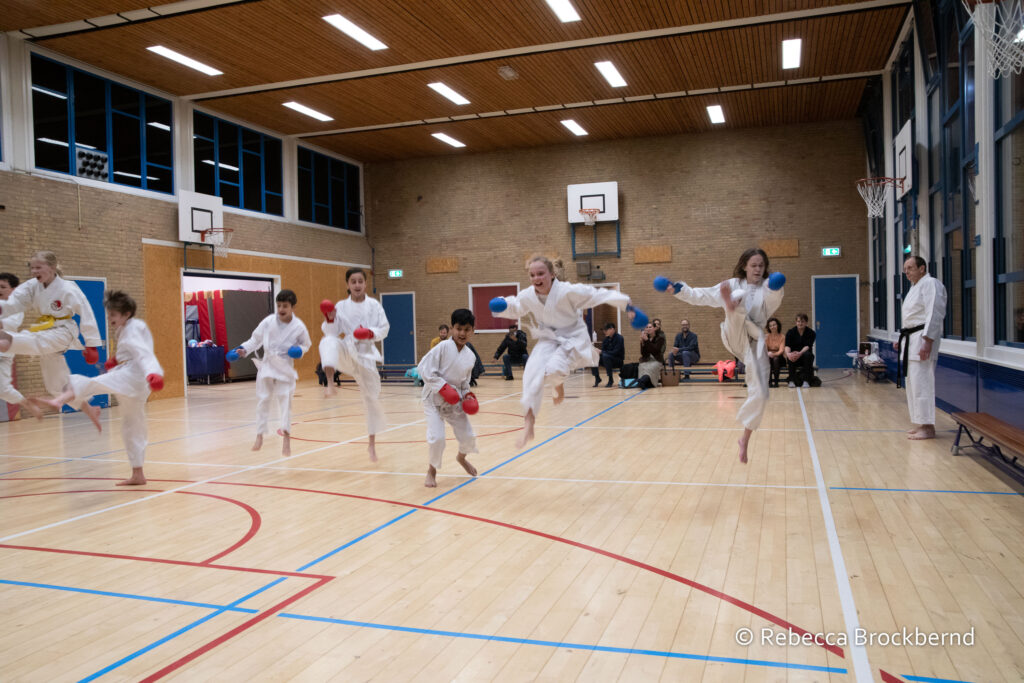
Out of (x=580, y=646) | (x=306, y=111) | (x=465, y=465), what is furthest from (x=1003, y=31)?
(x=306, y=111)

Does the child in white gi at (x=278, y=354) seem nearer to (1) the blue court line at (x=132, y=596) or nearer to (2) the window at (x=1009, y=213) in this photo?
(1) the blue court line at (x=132, y=596)

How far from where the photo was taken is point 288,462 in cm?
762

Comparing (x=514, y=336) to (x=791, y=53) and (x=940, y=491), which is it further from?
(x=940, y=491)

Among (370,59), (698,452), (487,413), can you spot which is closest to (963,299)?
(698,452)

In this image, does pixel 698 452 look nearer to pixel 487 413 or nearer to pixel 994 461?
pixel 994 461

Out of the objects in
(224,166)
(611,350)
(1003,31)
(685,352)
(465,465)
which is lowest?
A: (465,465)

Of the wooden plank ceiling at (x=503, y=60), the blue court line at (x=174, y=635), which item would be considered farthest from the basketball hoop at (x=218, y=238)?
the blue court line at (x=174, y=635)

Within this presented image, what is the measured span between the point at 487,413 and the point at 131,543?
23.1 feet

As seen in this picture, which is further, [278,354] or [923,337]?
[923,337]

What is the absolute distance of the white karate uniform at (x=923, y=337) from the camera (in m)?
7.55

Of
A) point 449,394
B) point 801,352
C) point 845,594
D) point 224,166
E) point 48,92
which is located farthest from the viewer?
point 224,166

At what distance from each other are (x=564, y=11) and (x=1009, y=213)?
23.7 ft

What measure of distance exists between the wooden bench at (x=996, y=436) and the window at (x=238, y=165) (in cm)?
1508

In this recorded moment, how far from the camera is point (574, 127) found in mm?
18594
